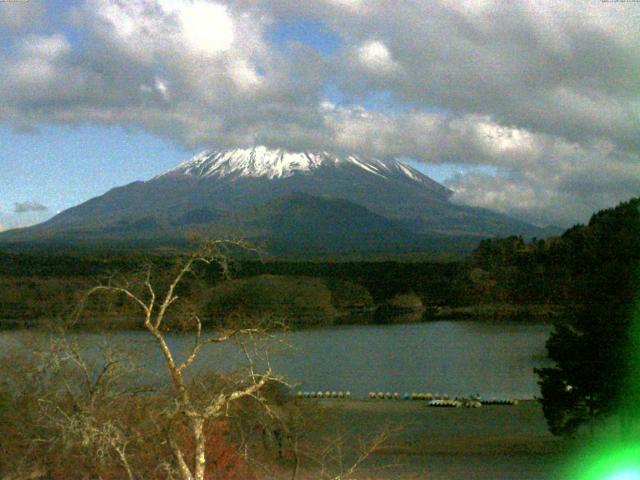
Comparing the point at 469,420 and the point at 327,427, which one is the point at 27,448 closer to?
the point at 327,427

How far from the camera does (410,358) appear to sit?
39.0m

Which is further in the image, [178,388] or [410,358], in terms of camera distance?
[410,358]

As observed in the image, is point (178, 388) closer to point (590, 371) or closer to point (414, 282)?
point (590, 371)

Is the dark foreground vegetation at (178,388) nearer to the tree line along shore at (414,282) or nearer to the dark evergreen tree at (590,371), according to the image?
the dark evergreen tree at (590,371)

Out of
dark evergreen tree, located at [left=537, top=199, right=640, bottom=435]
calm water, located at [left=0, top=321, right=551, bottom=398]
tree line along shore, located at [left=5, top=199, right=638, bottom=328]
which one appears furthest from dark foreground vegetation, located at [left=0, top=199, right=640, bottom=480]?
calm water, located at [left=0, top=321, right=551, bottom=398]

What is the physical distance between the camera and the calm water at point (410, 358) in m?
30.0

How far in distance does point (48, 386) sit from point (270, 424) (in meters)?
3.40

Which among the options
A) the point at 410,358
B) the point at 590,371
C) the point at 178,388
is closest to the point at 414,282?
the point at 410,358

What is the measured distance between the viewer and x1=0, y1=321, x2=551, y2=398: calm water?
29966 millimetres

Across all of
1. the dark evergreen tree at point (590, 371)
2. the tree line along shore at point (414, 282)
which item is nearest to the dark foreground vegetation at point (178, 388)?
the dark evergreen tree at point (590, 371)

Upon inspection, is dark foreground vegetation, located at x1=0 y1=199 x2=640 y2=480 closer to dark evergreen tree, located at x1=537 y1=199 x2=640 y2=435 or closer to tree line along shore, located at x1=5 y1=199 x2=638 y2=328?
dark evergreen tree, located at x1=537 y1=199 x2=640 y2=435

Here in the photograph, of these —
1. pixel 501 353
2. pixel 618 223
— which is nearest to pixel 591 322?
pixel 501 353

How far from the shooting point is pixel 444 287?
265 ft

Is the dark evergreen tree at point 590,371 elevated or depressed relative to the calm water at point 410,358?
elevated
